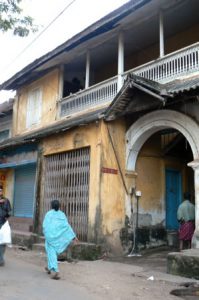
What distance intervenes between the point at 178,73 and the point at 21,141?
6400 millimetres

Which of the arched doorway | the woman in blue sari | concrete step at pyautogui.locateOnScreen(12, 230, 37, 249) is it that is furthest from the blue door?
the woman in blue sari

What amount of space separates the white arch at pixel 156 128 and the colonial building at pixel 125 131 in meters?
0.03

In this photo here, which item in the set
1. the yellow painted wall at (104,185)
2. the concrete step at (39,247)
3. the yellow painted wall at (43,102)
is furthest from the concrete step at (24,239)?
the yellow painted wall at (43,102)

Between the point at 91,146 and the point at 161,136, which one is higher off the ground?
the point at 161,136

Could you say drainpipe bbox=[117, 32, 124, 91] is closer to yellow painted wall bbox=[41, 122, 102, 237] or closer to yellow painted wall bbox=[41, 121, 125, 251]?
yellow painted wall bbox=[41, 121, 125, 251]

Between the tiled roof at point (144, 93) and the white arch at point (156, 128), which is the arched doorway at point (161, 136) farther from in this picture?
the tiled roof at point (144, 93)

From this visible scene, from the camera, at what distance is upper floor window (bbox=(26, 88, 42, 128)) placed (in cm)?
1579

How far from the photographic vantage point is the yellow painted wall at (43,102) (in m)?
14.7

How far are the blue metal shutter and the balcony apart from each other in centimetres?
296

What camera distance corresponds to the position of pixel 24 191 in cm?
1580

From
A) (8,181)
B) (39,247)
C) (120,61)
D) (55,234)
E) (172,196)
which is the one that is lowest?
(39,247)

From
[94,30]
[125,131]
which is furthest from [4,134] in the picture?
[125,131]

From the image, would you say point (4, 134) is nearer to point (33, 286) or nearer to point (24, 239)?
point (24, 239)

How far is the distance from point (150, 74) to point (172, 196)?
13.2 feet
